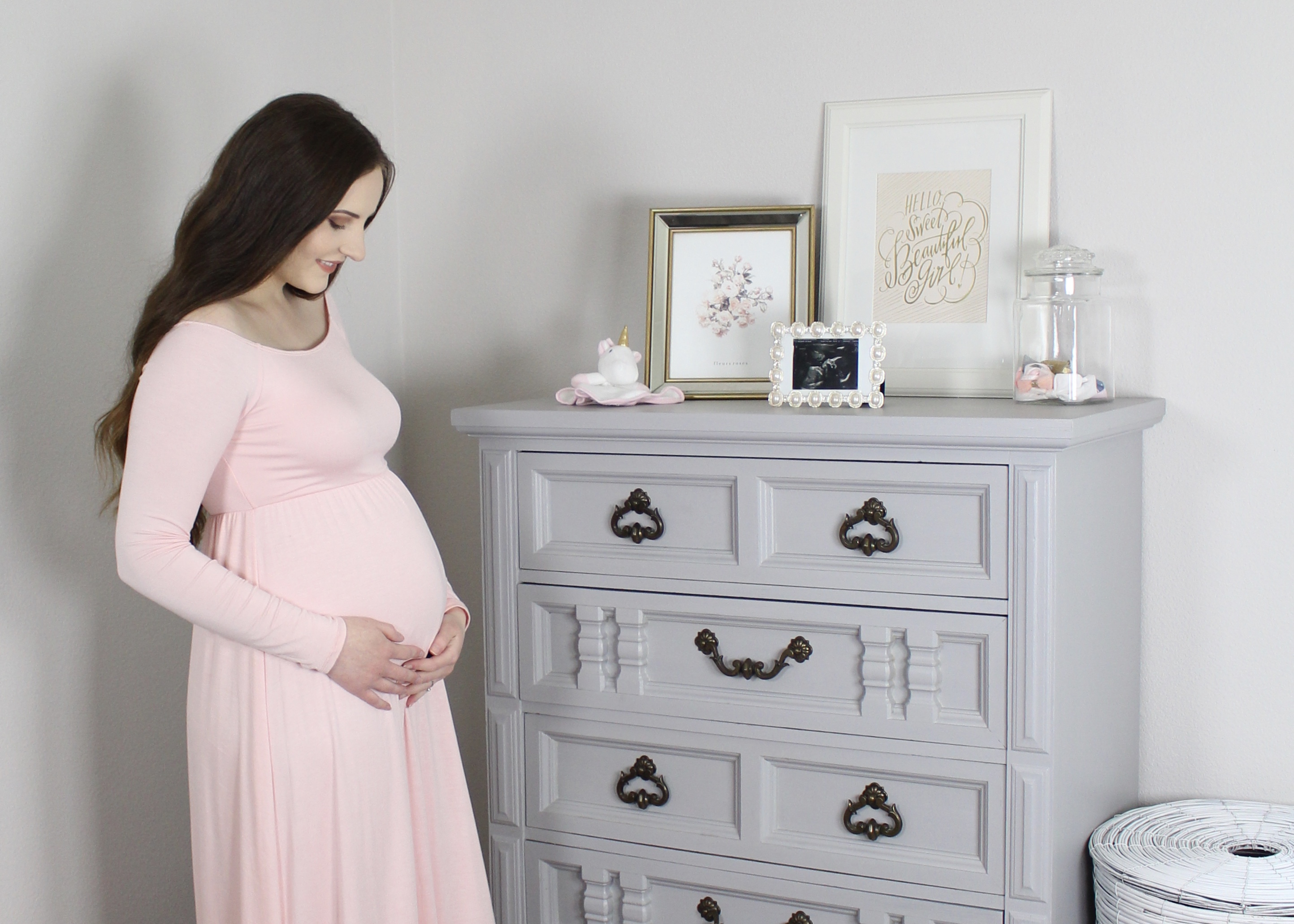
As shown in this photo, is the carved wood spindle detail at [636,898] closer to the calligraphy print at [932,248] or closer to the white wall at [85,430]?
the white wall at [85,430]

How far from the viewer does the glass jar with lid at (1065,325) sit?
5.66 ft

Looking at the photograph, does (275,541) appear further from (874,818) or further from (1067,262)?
(1067,262)

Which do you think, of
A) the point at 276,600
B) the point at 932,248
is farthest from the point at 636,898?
the point at 932,248

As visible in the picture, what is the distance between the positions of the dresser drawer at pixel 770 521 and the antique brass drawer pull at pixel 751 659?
0.08 m

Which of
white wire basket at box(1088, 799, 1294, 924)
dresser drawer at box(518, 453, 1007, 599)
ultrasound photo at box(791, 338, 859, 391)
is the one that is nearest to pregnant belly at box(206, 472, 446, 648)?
dresser drawer at box(518, 453, 1007, 599)

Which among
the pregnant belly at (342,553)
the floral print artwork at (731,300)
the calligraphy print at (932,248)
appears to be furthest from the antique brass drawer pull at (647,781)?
the calligraphy print at (932,248)

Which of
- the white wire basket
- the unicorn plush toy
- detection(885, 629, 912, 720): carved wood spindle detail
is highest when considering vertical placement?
the unicorn plush toy

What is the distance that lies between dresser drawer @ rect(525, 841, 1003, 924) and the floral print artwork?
2.79 ft

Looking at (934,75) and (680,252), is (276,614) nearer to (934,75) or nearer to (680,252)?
(680,252)

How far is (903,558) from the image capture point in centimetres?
150

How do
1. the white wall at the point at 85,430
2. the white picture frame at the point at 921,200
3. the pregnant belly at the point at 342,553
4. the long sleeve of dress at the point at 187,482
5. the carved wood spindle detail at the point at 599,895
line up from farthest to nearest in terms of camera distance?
1. the white picture frame at the point at 921,200
2. the carved wood spindle detail at the point at 599,895
3. the white wall at the point at 85,430
4. the pregnant belly at the point at 342,553
5. the long sleeve of dress at the point at 187,482

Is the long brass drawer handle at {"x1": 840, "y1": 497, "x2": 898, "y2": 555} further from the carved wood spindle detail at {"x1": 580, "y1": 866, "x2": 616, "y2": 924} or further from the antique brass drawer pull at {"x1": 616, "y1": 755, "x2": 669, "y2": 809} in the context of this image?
the carved wood spindle detail at {"x1": 580, "y1": 866, "x2": 616, "y2": 924}

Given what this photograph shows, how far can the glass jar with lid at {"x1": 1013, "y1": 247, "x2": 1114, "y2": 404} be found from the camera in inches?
67.9

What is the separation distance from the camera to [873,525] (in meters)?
1.52
